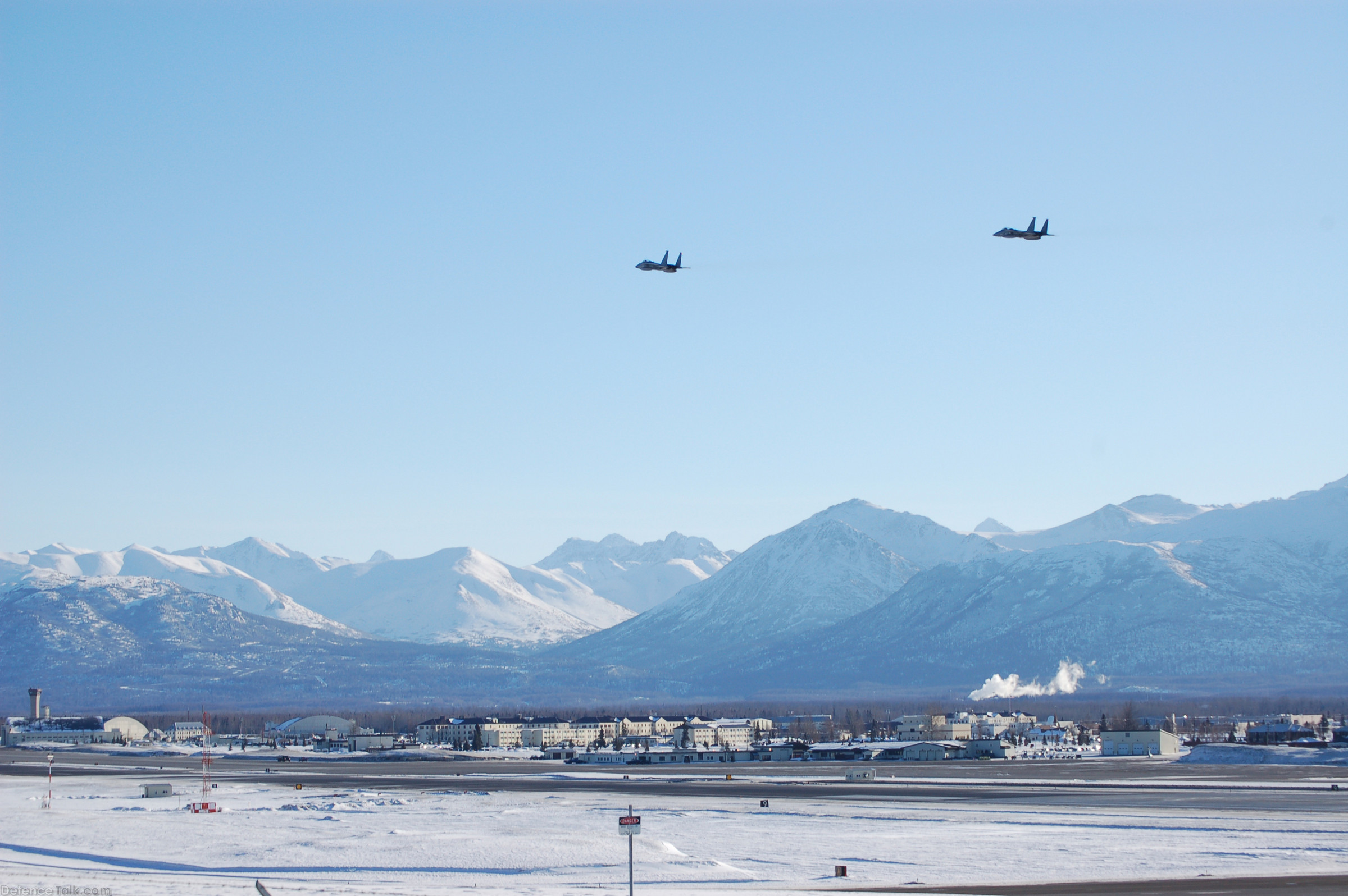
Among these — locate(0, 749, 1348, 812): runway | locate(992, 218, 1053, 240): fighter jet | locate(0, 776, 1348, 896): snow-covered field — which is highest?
locate(992, 218, 1053, 240): fighter jet

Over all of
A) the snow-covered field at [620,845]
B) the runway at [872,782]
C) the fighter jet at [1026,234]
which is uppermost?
the fighter jet at [1026,234]

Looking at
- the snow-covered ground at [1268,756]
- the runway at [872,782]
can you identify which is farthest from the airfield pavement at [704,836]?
the snow-covered ground at [1268,756]

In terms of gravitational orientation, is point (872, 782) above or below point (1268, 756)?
below

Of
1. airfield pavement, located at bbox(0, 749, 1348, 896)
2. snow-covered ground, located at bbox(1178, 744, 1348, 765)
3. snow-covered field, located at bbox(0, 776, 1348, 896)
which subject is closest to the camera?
airfield pavement, located at bbox(0, 749, 1348, 896)

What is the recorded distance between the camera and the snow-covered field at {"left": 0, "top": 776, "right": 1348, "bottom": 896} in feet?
207

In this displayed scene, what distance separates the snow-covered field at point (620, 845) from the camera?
63031mm

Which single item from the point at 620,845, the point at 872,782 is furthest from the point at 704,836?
the point at 872,782

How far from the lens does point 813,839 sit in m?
79.4

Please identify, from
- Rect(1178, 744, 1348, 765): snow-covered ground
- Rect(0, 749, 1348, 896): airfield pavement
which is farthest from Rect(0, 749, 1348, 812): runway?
Rect(1178, 744, 1348, 765): snow-covered ground

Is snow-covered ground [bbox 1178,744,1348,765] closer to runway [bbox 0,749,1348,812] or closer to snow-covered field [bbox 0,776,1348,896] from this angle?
runway [bbox 0,749,1348,812]

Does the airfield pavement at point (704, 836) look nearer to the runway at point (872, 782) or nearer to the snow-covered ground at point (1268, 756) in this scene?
the runway at point (872, 782)

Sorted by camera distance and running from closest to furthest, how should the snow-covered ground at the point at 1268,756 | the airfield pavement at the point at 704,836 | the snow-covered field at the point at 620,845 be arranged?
the airfield pavement at the point at 704,836
the snow-covered field at the point at 620,845
the snow-covered ground at the point at 1268,756

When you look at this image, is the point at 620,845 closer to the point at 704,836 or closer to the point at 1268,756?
the point at 704,836

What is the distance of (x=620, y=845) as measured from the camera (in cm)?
7650
